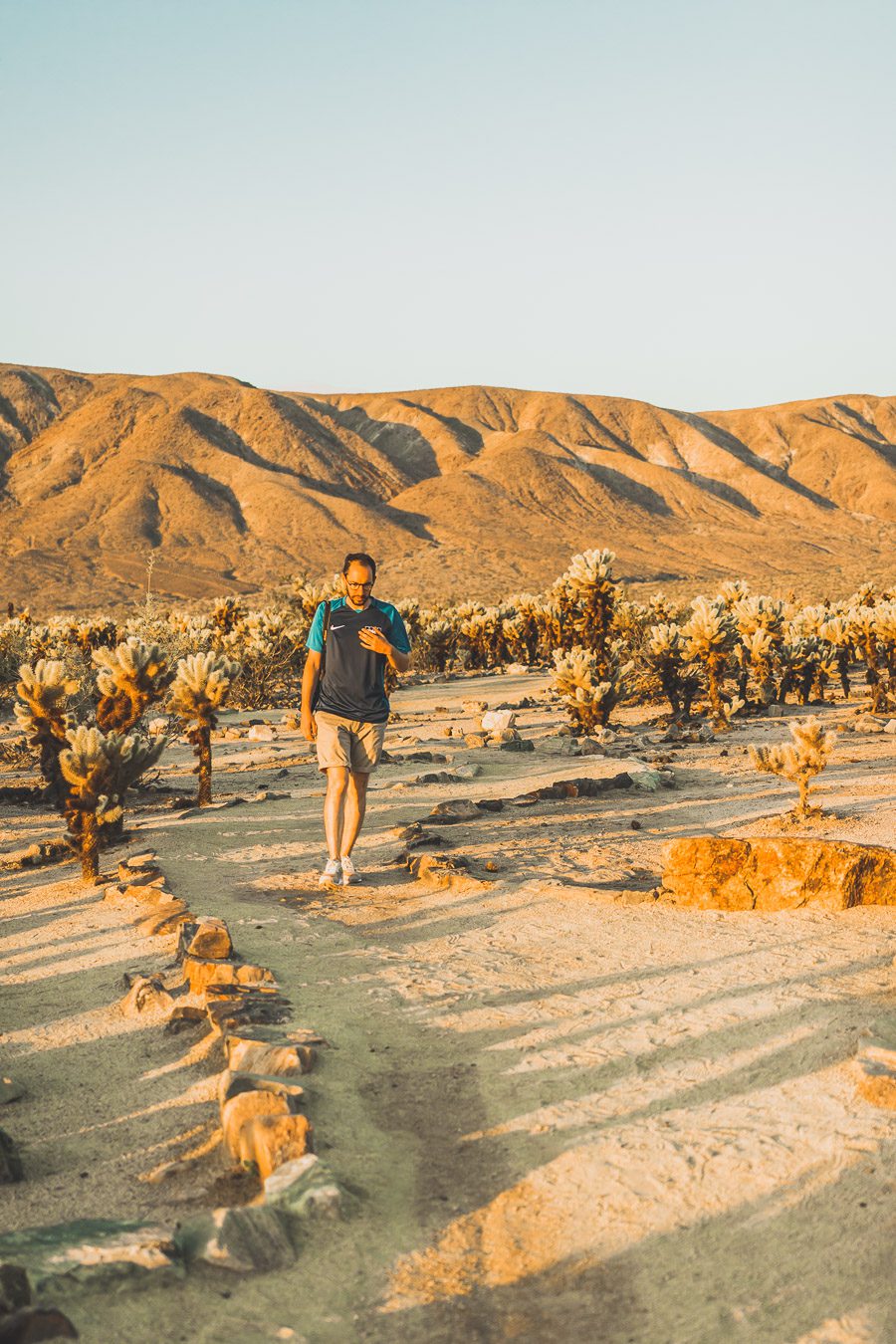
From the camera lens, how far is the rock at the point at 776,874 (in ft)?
19.8

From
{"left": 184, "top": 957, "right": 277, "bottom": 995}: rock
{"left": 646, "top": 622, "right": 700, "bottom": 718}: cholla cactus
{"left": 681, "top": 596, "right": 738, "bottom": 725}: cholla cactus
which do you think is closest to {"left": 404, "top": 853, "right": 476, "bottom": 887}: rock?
{"left": 184, "top": 957, "right": 277, "bottom": 995}: rock

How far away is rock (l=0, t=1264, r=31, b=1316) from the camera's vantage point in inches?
98.2

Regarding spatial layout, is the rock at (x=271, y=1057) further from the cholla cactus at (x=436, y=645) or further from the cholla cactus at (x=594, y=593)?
the cholla cactus at (x=436, y=645)

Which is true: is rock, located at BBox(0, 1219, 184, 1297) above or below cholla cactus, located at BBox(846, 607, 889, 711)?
below

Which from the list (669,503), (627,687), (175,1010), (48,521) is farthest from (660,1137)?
(669,503)

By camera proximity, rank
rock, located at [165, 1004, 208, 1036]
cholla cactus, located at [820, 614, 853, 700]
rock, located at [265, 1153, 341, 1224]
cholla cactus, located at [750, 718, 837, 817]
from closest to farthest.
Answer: rock, located at [265, 1153, 341, 1224] < rock, located at [165, 1004, 208, 1036] < cholla cactus, located at [750, 718, 837, 817] < cholla cactus, located at [820, 614, 853, 700]

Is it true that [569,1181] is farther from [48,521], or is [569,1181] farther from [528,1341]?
[48,521]

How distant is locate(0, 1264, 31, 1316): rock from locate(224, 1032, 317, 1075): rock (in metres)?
1.44

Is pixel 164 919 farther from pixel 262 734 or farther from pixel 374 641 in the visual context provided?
pixel 262 734

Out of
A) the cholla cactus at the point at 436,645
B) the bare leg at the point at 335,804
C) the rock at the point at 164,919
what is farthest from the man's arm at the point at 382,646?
the cholla cactus at the point at 436,645

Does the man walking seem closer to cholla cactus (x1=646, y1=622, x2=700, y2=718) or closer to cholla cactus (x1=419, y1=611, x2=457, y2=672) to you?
cholla cactus (x1=646, y1=622, x2=700, y2=718)

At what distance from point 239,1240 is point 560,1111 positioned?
4.10 ft

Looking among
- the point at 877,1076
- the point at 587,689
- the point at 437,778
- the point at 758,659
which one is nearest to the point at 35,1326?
the point at 877,1076

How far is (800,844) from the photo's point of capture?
6.20m
